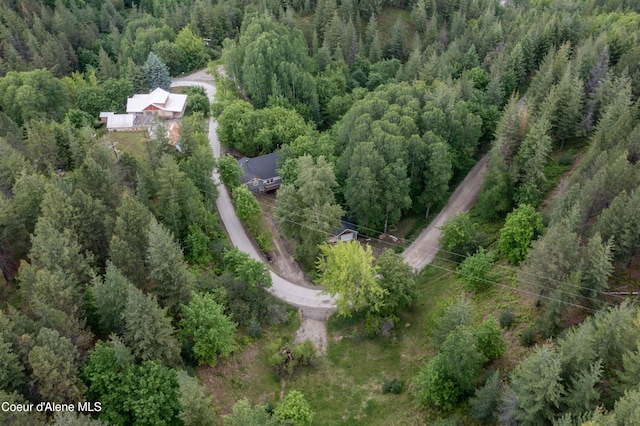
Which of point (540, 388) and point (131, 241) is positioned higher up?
point (540, 388)

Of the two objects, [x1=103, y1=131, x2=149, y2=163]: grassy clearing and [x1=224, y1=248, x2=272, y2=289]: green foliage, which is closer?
[x1=224, y1=248, x2=272, y2=289]: green foliage

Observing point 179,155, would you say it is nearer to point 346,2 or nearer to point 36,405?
point 36,405

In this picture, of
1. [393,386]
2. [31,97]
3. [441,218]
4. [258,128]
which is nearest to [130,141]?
[31,97]

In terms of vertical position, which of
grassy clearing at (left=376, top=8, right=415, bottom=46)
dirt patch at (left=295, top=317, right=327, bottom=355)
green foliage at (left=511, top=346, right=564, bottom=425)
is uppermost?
green foliage at (left=511, top=346, right=564, bottom=425)

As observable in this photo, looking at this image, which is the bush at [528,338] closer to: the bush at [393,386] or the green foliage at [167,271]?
the bush at [393,386]

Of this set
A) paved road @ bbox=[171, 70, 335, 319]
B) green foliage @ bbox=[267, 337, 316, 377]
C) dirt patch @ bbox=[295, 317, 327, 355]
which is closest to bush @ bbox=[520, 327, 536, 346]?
dirt patch @ bbox=[295, 317, 327, 355]

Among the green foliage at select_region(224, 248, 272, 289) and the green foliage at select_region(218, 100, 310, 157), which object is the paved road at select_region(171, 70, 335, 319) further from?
the green foliage at select_region(218, 100, 310, 157)

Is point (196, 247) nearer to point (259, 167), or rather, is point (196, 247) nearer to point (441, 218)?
point (259, 167)
